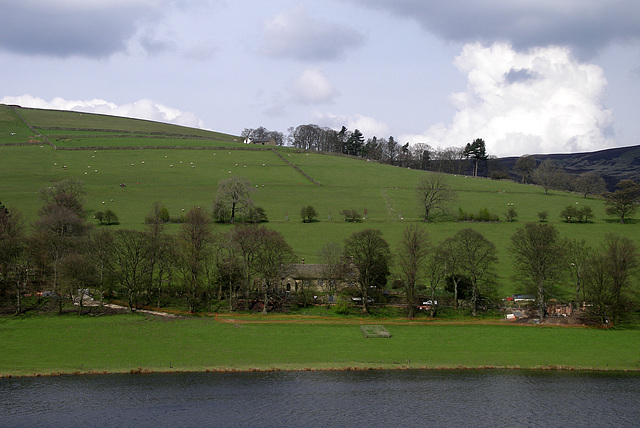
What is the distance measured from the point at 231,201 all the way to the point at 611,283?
66892mm

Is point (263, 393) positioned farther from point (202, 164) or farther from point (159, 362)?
point (202, 164)

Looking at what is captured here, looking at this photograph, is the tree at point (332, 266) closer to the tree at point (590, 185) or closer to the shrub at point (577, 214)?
the shrub at point (577, 214)

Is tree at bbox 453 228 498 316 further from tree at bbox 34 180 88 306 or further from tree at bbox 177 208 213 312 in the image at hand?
tree at bbox 34 180 88 306

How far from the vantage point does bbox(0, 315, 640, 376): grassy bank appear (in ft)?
156

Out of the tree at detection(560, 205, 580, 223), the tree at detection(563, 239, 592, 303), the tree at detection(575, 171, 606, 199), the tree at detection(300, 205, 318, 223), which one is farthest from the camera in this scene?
the tree at detection(575, 171, 606, 199)

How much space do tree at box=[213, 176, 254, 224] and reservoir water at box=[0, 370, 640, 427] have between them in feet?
192

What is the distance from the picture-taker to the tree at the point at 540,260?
6750cm

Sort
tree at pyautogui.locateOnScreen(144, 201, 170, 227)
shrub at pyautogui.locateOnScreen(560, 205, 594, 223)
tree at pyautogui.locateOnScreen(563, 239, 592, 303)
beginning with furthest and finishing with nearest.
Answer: shrub at pyautogui.locateOnScreen(560, 205, 594, 223) < tree at pyautogui.locateOnScreen(144, 201, 170, 227) < tree at pyautogui.locateOnScreen(563, 239, 592, 303)

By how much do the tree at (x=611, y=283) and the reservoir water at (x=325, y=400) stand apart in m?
17.1

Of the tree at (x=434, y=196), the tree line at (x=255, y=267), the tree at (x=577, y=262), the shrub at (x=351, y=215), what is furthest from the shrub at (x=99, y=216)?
the tree at (x=577, y=262)

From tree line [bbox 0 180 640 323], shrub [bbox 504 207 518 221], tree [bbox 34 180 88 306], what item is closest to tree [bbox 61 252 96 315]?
tree line [bbox 0 180 640 323]

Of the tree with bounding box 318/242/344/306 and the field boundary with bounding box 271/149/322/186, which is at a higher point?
the field boundary with bounding box 271/149/322/186

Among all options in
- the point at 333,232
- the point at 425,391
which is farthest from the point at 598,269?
the point at 333,232

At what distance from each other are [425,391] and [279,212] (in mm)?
70596
